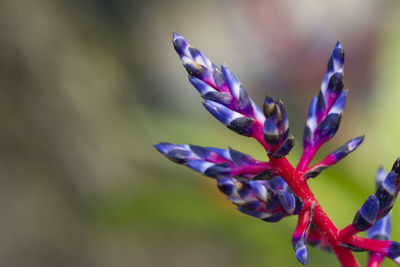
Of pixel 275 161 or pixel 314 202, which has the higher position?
pixel 275 161

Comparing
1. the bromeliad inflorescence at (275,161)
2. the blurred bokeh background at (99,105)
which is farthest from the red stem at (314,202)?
the blurred bokeh background at (99,105)

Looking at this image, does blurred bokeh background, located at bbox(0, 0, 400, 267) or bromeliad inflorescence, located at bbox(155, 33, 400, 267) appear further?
blurred bokeh background, located at bbox(0, 0, 400, 267)

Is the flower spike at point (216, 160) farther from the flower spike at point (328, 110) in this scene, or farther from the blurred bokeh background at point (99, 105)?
the blurred bokeh background at point (99, 105)

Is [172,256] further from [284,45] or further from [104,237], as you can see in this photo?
[284,45]

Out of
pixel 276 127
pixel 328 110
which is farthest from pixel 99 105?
pixel 276 127

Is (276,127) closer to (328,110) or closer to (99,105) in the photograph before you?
(328,110)

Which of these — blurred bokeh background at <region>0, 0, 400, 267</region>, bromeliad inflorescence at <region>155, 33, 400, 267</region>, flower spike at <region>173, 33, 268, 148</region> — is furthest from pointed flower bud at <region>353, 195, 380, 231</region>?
blurred bokeh background at <region>0, 0, 400, 267</region>

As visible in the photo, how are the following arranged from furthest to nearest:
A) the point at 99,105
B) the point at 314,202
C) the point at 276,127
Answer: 1. the point at 99,105
2. the point at 314,202
3. the point at 276,127

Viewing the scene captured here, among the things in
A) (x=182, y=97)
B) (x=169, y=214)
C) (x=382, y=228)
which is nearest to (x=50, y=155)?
(x=182, y=97)

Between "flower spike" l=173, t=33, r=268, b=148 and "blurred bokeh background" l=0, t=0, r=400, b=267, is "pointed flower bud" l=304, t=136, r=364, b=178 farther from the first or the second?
"blurred bokeh background" l=0, t=0, r=400, b=267
